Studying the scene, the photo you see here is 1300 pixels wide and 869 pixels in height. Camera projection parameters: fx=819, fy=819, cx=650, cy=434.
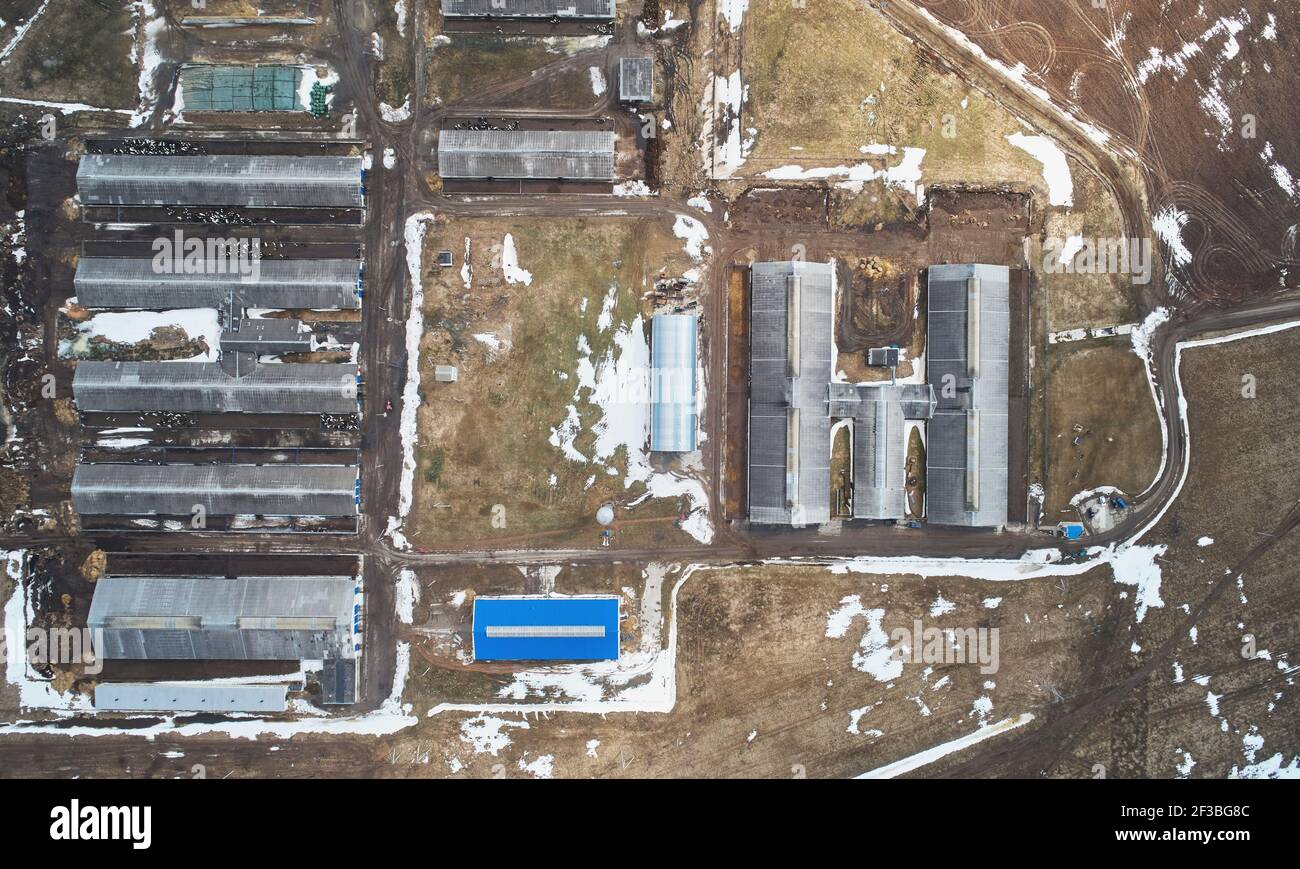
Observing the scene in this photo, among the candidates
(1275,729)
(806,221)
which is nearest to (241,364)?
(806,221)

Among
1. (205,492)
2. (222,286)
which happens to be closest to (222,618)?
(205,492)

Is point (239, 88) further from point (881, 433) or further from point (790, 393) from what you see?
point (881, 433)

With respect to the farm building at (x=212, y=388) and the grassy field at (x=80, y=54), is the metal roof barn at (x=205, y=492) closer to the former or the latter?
the farm building at (x=212, y=388)

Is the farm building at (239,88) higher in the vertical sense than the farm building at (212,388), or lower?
higher

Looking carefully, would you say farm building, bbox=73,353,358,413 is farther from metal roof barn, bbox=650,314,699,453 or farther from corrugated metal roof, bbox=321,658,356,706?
metal roof barn, bbox=650,314,699,453

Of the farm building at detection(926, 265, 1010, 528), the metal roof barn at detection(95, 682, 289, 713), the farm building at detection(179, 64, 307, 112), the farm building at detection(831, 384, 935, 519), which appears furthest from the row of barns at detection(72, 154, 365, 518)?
the farm building at detection(926, 265, 1010, 528)

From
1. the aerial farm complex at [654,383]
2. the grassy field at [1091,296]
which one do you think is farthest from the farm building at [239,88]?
the grassy field at [1091,296]
